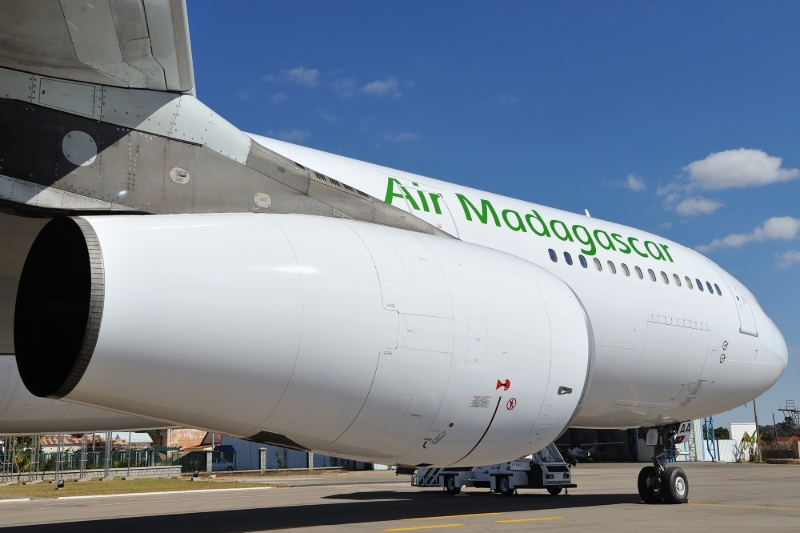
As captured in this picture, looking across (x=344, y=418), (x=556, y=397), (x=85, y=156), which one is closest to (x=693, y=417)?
(x=556, y=397)

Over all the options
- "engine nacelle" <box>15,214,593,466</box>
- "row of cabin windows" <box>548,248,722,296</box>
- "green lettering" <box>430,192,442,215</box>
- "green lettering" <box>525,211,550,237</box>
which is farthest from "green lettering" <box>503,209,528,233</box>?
"engine nacelle" <box>15,214,593,466</box>

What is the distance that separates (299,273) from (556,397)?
3.05m

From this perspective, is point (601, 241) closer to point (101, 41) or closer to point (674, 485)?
point (674, 485)

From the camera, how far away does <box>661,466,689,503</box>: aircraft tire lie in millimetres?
13110

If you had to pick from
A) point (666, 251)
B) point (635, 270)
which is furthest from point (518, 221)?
point (666, 251)

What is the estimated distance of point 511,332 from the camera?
290 inches

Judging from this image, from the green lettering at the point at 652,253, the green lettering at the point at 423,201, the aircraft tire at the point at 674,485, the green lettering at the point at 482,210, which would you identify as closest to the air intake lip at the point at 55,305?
the green lettering at the point at 423,201

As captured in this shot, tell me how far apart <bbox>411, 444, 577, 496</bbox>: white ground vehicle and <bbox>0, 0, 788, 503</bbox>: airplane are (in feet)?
39.7

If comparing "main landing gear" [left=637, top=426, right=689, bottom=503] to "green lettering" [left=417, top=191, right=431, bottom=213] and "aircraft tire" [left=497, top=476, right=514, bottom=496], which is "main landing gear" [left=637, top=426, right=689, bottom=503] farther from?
"aircraft tire" [left=497, top=476, right=514, bottom=496]

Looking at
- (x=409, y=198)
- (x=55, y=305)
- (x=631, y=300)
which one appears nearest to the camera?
(x=55, y=305)

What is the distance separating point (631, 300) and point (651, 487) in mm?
3960

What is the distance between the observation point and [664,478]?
43.2 feet

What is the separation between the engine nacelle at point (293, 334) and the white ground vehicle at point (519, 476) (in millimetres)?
12124

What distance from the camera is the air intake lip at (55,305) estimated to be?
19.6ft
